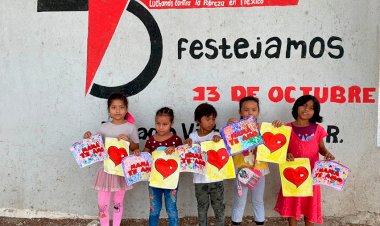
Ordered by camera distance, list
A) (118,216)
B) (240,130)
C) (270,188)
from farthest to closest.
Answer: (270,188) → (118,216) → (240,130)

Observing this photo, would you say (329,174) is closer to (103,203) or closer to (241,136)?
(241,136)

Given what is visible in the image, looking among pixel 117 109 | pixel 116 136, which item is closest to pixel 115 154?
pixel 116 136

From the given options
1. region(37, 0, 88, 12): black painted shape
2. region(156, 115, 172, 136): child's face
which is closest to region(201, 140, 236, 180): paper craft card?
region(156, 115, 172, 136): child's face

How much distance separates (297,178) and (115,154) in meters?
1.62

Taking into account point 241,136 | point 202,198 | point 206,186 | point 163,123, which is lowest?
point 202,198

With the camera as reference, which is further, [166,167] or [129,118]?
[129,118]

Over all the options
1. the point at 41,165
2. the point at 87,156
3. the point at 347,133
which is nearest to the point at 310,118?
the point at 347,133

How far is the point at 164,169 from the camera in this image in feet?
11.3

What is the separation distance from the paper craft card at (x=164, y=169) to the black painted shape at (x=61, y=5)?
1.79 m

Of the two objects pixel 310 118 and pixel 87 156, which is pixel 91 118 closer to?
pixel 87 156

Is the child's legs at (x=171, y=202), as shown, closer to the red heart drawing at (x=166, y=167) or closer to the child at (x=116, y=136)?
the red heart drawing at (x=166, y=167)

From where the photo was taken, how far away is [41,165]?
14.0 ft

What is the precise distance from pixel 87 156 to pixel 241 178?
1.40 metres

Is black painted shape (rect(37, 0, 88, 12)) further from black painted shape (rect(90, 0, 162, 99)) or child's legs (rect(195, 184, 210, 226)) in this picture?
child's legs (rect(195, 184, 210, 226))
